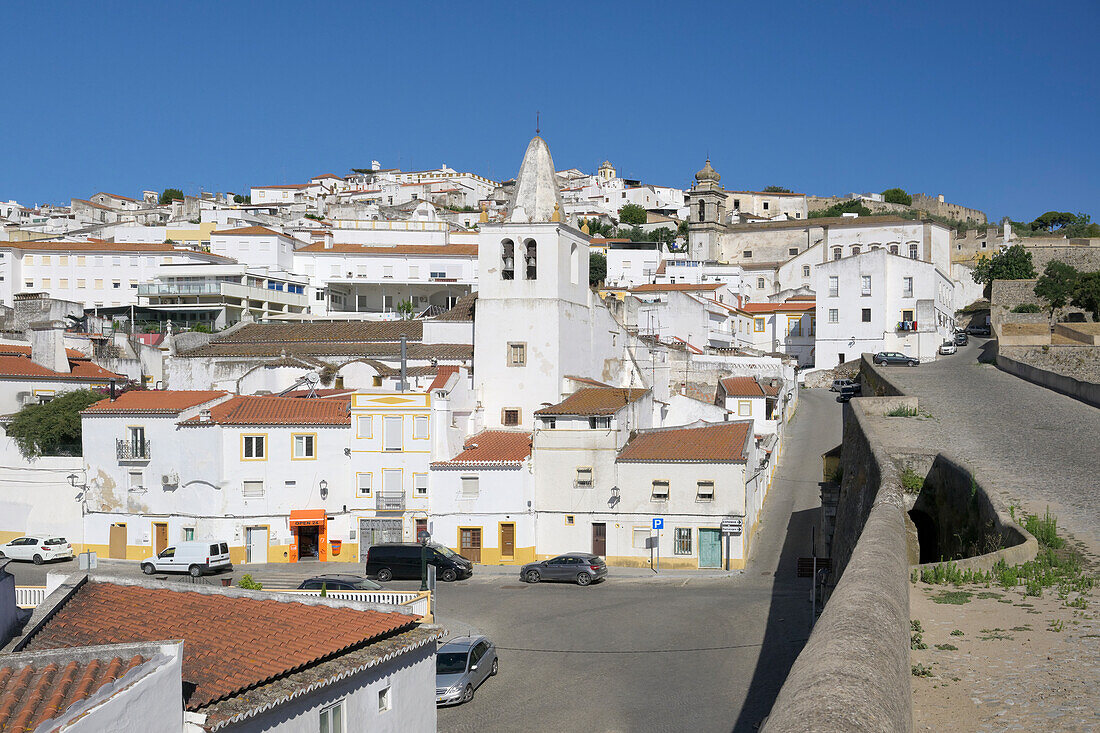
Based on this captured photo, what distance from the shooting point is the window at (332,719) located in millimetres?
12133

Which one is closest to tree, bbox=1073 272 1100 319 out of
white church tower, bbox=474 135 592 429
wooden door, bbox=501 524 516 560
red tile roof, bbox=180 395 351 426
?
white church tower, bbox=474 135 592 429

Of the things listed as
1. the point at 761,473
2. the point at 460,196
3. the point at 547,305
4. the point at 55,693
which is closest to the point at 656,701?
the point at 55,693

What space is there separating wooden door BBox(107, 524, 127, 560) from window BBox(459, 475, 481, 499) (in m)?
12.3

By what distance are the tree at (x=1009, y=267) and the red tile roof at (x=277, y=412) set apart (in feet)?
184

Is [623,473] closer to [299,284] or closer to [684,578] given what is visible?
[684,578]

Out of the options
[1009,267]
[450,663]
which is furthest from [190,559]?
[1009,267]

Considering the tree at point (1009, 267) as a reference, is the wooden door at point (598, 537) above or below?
below

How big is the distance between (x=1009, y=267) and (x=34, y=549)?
7022cm

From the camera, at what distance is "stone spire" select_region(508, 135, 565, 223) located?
41.1m

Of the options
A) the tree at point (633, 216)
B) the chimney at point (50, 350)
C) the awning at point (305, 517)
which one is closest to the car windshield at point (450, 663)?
the awning at point (305, 517)

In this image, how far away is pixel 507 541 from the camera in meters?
33.9

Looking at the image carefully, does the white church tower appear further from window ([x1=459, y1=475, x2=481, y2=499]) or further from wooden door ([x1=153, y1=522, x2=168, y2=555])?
wooden door ([x1=153, y1=522, x2=168, y2=555])

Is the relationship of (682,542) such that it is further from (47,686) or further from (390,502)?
(47,686)

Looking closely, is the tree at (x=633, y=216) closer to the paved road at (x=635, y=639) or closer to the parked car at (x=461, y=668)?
the paved road at (x=635, y=639)
